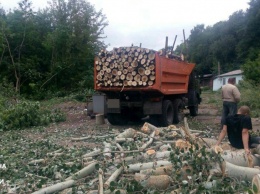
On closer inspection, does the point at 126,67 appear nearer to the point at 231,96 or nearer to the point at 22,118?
the point at 231,96

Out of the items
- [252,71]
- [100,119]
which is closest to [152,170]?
[100,119]

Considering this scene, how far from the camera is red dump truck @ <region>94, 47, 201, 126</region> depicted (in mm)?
11609

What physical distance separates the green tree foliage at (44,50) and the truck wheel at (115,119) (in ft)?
48.1

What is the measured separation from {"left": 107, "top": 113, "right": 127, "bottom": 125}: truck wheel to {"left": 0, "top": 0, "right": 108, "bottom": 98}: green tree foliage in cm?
1467

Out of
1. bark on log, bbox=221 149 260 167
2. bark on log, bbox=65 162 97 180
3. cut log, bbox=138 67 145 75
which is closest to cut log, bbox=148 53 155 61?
cut log, bbox=138 67 145 75

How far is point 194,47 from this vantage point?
78625 millimetres

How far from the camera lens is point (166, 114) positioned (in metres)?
12.8

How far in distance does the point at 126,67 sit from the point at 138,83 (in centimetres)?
60

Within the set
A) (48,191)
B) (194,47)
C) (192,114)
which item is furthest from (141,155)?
(194,47)

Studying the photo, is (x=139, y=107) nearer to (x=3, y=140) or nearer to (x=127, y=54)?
(x=127, y=54)

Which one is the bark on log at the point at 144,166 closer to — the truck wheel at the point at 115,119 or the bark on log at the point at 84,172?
the bark on log at the point at 84,172

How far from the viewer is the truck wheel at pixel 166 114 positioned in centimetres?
1260

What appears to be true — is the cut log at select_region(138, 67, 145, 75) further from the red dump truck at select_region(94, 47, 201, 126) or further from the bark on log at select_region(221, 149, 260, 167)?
the bark on log at select_region(221, 149, 260, 167)

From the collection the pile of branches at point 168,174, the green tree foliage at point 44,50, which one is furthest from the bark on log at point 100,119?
the green tree foliage at point 44,50
